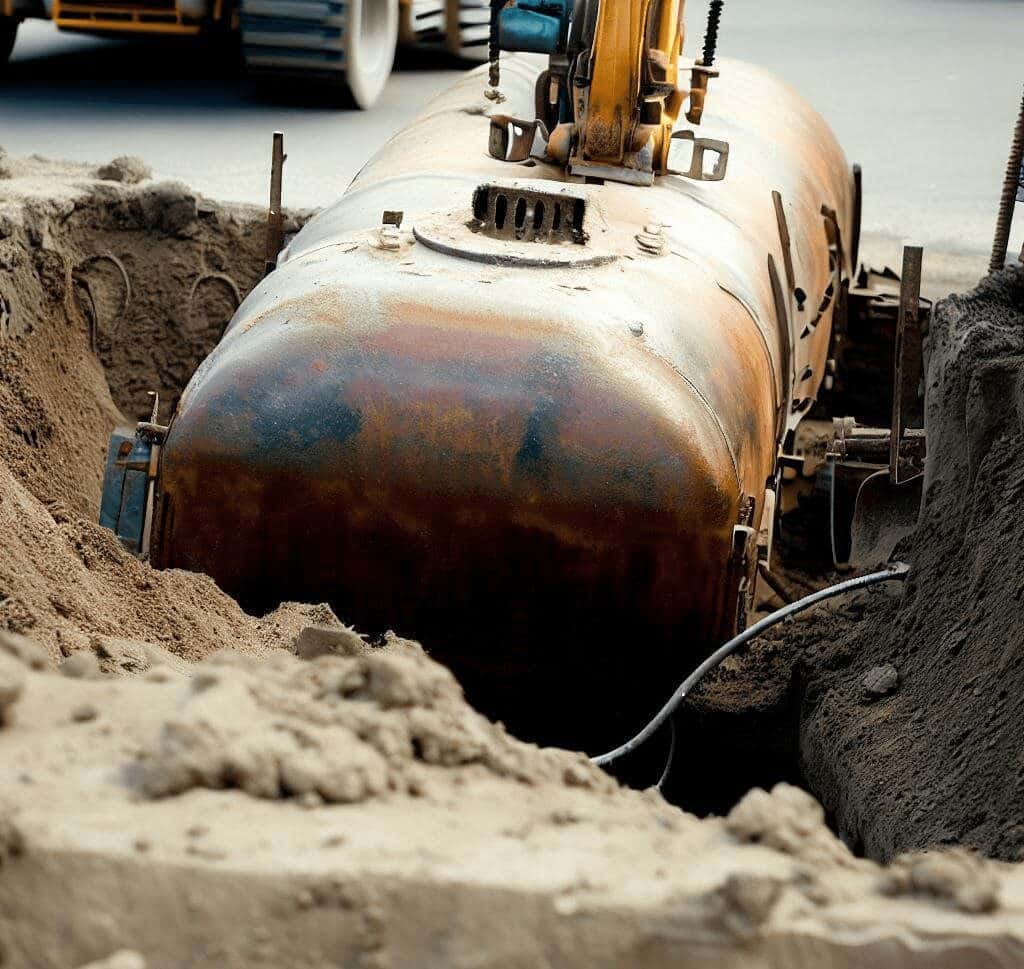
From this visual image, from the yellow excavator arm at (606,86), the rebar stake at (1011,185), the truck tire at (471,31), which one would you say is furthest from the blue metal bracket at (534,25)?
the truck tire at (471,31)

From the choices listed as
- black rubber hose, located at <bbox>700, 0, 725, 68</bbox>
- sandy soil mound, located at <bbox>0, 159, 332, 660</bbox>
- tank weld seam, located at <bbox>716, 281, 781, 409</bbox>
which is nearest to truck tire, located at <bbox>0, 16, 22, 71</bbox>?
sandy soil mound, located at <bbox>0, 159, 332, 660</bbox>

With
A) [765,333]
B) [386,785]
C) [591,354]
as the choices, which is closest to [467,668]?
[591,354]

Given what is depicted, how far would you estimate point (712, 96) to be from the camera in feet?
23.3

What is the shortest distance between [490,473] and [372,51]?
837 cm

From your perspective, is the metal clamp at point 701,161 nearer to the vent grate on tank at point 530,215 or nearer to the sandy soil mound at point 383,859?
the vent grate on tank at point 530,215

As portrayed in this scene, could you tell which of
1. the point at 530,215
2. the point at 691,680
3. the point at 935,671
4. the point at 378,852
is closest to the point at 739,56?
the point at 530,215

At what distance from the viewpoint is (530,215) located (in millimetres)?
4707

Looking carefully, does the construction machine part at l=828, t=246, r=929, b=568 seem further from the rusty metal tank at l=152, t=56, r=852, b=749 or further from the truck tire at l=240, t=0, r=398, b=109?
the truck tire at l=240, t=0, r=398, b=109

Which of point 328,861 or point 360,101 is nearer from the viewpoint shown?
point 328,861

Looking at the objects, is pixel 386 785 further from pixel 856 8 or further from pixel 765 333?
pixel 856 8

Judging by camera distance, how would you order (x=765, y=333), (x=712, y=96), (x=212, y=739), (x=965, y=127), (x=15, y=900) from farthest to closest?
(x=965, y=127)
(x=712, y=96)
(x=765, y=333)
(x=212, y=739)
(x=15, y=900)

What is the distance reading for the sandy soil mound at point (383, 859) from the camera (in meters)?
1.91

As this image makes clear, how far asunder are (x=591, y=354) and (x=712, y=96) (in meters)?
3.43

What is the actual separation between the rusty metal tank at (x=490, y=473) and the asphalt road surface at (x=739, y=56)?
14.9 ft
